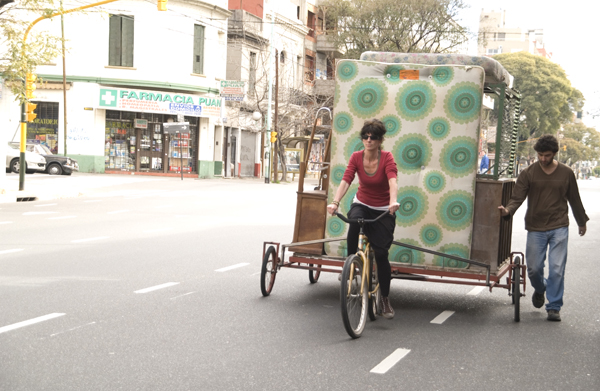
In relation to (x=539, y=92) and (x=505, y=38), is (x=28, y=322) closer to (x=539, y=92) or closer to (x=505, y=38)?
(x=539, y=92)

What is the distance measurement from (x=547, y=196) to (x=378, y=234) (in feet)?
6.06

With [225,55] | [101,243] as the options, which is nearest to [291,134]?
[225,55]

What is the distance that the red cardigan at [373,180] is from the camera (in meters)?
7.21

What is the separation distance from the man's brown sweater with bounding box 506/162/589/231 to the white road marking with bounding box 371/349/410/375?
7.38ft

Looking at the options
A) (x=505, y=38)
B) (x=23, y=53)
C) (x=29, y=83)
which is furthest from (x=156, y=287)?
(x=505, y=38)

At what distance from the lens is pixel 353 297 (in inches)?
265

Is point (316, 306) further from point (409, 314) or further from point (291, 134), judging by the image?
point (291, 134)

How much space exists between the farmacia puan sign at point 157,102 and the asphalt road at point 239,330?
28.4 meters

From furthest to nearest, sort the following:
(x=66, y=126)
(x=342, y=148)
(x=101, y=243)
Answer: (x=66, y=126) → (x=101, y=243) → (x=342, y=148)

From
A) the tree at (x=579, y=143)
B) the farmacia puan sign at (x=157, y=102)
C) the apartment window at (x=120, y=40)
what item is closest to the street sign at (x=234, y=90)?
the farmacia puan sign at (x=157, y=102)

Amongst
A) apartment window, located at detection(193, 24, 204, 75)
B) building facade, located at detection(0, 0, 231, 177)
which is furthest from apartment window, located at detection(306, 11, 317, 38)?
apartment window, located at detection(193, 24, 204, 75)

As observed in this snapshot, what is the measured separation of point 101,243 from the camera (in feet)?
42.5

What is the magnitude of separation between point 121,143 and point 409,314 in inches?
1390

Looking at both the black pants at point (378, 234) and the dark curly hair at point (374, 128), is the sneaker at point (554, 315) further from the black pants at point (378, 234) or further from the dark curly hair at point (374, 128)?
the dark curly hair at point (374, 128)
